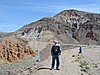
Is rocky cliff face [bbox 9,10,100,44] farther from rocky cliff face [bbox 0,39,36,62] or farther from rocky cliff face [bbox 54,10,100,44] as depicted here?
rocky cliff face [bbox 0,39,36,62]

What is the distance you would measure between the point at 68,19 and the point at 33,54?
13863cm

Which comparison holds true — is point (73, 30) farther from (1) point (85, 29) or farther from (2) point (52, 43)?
(2) point (52, 43)

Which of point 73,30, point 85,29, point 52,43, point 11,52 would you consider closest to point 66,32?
point 85,29

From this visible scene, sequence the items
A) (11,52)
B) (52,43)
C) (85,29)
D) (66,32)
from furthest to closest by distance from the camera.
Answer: (66,32)
(85,29)
(52,43)
(11,52)

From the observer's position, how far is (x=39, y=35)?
134 metres

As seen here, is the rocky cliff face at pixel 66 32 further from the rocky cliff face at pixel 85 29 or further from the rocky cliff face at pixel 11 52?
the rocky cliff face at pixel 11 52

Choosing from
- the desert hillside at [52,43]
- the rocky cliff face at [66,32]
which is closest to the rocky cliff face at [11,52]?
the desert hillside at [52,43]

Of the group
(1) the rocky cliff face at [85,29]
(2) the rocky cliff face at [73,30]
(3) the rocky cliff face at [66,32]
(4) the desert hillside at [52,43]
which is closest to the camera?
(4) the desert hillside at [52,43]

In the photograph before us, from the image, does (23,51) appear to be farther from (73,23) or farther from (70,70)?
(73,23)

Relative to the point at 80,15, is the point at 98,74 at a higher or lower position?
lower

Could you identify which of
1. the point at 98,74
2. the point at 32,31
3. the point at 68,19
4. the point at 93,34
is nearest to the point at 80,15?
the point at 68,19

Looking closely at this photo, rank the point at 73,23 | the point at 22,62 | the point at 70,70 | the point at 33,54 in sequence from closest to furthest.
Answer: the point at 70,70, the point at 22,62, the point at 33,54, the point at 73,23

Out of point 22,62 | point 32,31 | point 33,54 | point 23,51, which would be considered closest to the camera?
point 22,62

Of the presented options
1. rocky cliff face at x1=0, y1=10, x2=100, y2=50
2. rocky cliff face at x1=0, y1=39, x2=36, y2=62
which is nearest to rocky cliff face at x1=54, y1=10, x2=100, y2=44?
rocky cliff face at x1=0, y1=10, x2=100, y2=50
